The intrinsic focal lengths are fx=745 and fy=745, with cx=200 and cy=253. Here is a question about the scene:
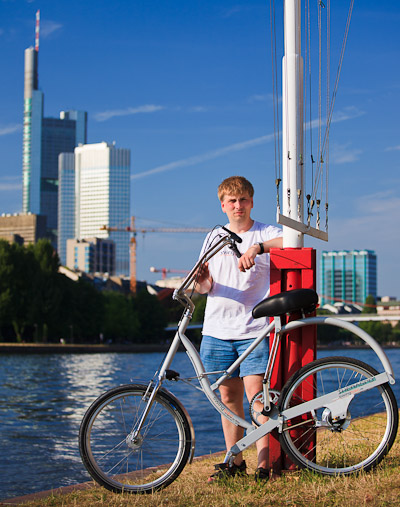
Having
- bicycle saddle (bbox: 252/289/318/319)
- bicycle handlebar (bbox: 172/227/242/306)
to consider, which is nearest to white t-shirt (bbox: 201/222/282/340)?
bicycle handlebar (bbox: 172/227/242/306)

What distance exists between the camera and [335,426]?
421cm

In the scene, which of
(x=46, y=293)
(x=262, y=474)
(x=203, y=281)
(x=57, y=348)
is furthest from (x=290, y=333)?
(x=57, y=348)

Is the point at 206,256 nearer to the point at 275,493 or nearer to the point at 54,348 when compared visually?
the point at 275,493

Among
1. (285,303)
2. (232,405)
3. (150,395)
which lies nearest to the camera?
(285,303)

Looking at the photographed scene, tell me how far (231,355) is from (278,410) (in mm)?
463

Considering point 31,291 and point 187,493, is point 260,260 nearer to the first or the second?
point 187,493

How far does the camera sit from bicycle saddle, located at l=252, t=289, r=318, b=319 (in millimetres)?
4164

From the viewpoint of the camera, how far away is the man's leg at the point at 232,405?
14.9 ft

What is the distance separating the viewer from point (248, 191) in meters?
4.64

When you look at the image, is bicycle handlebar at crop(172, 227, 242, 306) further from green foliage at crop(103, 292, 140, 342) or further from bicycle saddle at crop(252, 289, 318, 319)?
green foliage at crop(103, 292, 140, 342)

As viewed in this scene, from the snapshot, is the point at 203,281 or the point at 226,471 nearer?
the point at 226,471

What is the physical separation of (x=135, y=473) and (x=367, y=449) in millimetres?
1638

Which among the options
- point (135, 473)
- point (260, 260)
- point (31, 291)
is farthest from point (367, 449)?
point (31, 291)

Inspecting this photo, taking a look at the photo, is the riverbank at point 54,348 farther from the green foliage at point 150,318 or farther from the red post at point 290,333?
the red post at point 290,333
